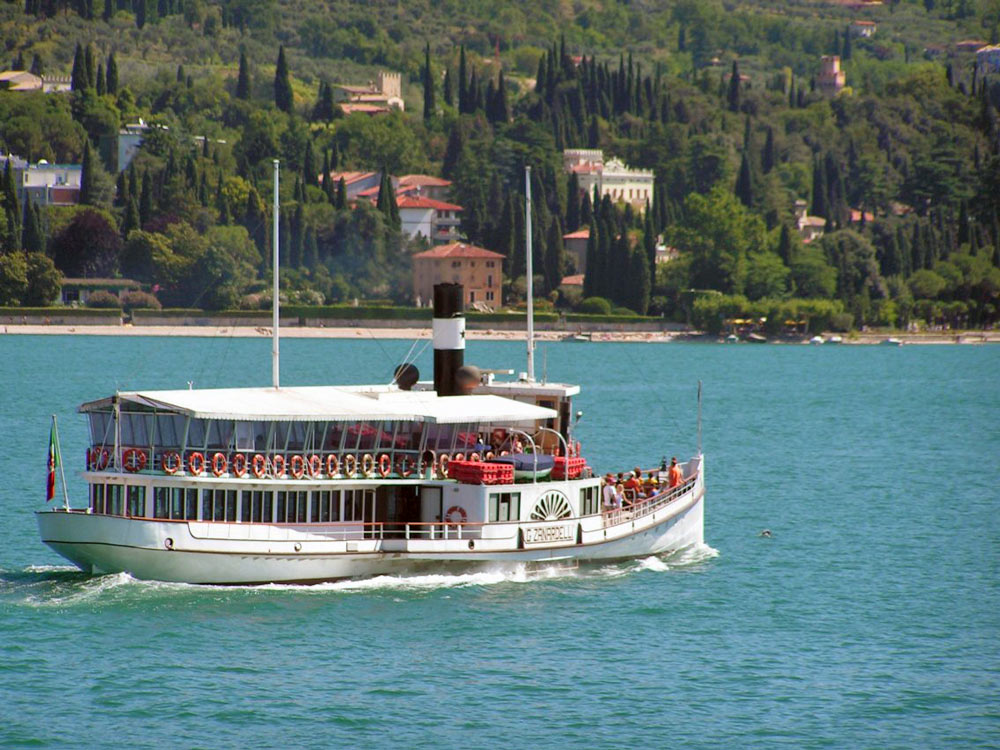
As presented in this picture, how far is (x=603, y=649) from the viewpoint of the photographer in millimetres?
38812

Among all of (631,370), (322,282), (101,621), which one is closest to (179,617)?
(101,621)

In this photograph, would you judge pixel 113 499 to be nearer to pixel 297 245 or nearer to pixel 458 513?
pixel 458 513

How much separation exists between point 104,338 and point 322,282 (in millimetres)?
25825

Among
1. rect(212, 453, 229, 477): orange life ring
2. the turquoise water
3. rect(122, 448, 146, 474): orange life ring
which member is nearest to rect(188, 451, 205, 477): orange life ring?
rect(212, 453, 229, 477): orange life ring

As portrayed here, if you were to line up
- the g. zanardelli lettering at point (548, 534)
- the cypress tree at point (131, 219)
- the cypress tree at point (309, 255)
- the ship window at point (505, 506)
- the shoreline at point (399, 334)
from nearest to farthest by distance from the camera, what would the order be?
the ship window at point (505, 506) < the g. zanardelli lettering at point (548, 534) < the shoreline at point (399, 334) < the cypress tree at point (131, 219) < the cypress tree at point (309, 255)

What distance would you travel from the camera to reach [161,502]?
39.6 metres

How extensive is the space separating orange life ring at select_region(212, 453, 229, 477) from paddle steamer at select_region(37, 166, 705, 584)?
0.13 feet

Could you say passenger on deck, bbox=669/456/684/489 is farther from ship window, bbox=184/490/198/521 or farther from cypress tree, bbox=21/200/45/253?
cypress tree, bbox=21/200/45/253

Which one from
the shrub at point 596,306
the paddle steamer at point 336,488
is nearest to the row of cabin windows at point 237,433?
the paddle steamer at point 336,488

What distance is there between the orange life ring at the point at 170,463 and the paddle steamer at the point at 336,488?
0.05 meters

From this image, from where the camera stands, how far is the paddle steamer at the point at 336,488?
130ft

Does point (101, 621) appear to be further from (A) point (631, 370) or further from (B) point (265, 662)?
(A) point (631, 370)

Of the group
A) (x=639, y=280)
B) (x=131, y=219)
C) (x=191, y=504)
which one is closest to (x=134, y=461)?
(x=191, y=504)

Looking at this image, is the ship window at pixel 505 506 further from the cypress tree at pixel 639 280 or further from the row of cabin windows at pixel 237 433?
the cypress tree at pixel 639 280
